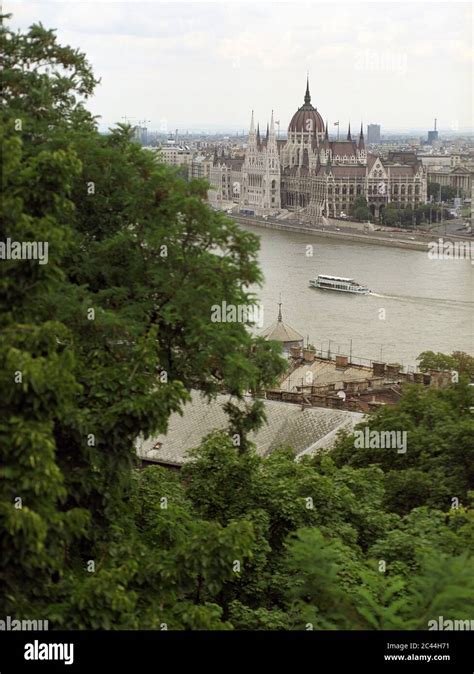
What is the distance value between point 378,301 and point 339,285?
1.10m

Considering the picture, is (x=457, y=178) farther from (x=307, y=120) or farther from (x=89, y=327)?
(x=89, y=327)

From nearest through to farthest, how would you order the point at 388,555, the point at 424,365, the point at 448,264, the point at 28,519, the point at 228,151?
the point at 28,519 → the point at 388,555 → the point at 424,365 → the point at 448,264 → the point at 228,151

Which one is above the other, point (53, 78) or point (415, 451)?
point (53, 78)

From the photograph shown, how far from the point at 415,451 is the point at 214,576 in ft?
12.7

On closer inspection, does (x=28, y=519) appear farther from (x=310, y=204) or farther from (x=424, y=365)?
(x=310, y=204)

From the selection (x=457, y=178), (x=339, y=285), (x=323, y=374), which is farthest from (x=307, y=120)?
(x=323, y=374)

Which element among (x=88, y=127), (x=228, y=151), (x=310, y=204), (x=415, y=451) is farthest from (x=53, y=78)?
(x=228, y=151)

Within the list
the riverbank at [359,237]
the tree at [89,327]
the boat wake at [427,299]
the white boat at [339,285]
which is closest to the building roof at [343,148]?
the riverbank at [359,237]

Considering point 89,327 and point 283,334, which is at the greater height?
point 89,327

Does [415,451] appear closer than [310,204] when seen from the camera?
Yes

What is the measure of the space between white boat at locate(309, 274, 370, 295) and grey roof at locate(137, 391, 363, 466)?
566 inches

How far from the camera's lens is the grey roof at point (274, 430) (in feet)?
33.0

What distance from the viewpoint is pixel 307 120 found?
5500cm

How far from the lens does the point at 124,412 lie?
146 inches
